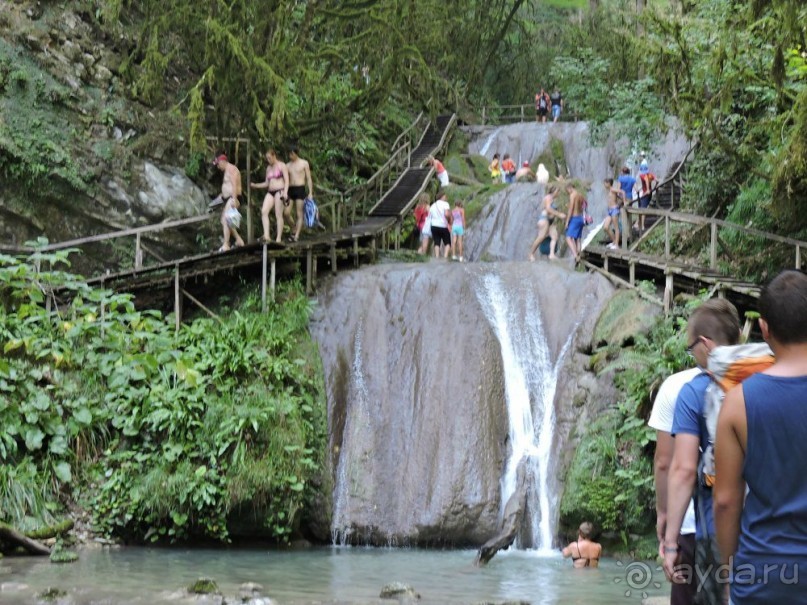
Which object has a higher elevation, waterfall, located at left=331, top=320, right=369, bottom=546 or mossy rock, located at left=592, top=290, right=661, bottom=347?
mossy rock, located at left=592, top=290, right=661, bottom=347

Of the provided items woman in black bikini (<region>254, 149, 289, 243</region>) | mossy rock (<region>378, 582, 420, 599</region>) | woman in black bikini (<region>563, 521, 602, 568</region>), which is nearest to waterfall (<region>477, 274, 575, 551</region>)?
woman in black bikini (<region>563, 521, 602, 568</region>)

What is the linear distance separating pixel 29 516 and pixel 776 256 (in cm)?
1218

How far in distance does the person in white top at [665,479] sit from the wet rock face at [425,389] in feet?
30.5

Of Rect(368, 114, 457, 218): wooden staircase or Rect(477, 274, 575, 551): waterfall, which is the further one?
Rect(368, 114, 457, 218): wooden staircase

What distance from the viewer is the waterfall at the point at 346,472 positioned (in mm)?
14070

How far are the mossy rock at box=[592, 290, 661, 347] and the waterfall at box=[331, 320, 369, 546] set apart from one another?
3.64m

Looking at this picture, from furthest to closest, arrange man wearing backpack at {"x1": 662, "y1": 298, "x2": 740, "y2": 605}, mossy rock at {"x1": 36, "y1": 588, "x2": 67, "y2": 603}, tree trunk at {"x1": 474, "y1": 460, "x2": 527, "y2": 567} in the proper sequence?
tree trunk at {"x1": 474, "y1": 460, "x2": 527, "y2": 567} → mossy rock at {"x1": 36, "y1": 588, "x2": 67, "y2": 603} → man wearing backpack at {"x1": 662, "y1": 298, "x2": 740, "y2": 605}

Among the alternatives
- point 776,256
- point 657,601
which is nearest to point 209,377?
point 657,601

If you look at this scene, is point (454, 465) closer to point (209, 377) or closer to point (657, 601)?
point (209, 377)

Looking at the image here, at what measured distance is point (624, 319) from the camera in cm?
1531

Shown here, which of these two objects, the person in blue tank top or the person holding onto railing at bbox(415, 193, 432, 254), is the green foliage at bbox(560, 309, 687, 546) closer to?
the person holding onto railing at bbox(415, 193, 432, 254)

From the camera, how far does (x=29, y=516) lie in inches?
495

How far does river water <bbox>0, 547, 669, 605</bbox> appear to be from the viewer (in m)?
9.45

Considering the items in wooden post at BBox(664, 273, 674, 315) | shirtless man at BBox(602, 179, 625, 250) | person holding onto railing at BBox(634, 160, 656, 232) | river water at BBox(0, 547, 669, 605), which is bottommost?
river water at BBox(0, 547, 669, 605)
